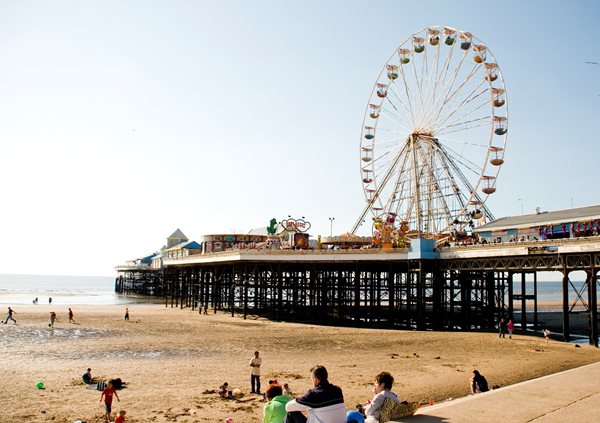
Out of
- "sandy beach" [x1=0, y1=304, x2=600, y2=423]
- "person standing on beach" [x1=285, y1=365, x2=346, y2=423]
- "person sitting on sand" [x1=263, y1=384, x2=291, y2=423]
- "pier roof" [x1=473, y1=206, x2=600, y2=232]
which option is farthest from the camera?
"pier roof" [x1=473, y1=206, x2=600, y2=232]

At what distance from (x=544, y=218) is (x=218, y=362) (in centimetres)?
2746

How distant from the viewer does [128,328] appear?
122ft

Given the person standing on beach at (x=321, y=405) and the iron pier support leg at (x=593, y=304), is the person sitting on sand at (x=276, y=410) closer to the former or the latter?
the person standing on beach at (x=321, y=405)

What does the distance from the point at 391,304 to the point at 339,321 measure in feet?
17.4

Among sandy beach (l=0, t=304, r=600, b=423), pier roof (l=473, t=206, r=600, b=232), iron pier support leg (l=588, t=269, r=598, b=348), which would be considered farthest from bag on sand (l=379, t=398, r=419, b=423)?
pier roof (l=473, t=206, r=600, b=232)

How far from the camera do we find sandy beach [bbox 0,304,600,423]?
1593 centimetres

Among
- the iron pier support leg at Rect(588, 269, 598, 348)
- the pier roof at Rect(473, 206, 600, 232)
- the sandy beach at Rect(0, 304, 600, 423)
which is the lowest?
the sandy beach at Rect(0, 304, 600, 423)

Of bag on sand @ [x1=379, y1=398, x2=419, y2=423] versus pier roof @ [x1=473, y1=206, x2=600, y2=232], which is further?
pier roof @ [x1=473, y1=206, x2=600, y2=232]

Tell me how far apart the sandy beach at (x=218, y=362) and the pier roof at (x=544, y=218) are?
8.86 meters

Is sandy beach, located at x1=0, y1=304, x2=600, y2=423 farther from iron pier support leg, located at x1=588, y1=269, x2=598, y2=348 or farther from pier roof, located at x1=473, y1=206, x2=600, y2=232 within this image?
pier roof, located at x1=473, y1=206, x2=600, y2=232

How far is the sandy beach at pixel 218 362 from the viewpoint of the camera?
1593cm

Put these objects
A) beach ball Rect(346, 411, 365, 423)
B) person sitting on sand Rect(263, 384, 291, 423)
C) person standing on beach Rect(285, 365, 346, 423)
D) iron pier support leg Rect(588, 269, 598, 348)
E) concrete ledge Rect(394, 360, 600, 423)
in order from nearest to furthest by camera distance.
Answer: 1. person standing on beach Rect(285, 365, 346, 423)
2. beach ball Rect(346, 411, 365, 423)
3. person sitting on sand Rect(263, 384, 291, 423)
4. concrete ledge Rect(394, 360, 600, 423)
5. iron pier support leg Rect(588, 269, 598, 348)

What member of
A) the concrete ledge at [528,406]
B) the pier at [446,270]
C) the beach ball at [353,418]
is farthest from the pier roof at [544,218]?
the beach ball at [353,418]

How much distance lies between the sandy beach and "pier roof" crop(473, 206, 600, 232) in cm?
886
